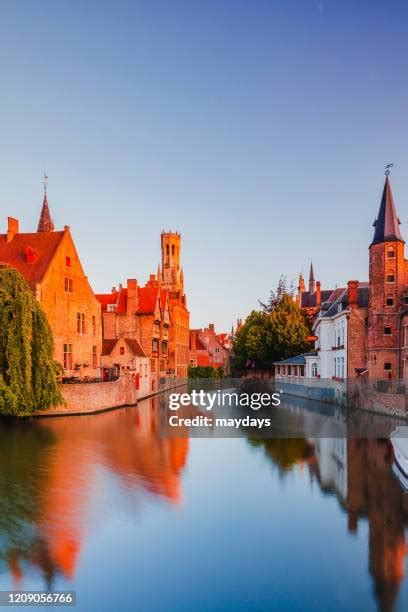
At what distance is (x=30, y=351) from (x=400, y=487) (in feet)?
58.7

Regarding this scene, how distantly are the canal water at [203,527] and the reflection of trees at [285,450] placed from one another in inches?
4.5

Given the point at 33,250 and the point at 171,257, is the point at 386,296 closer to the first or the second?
the point at 33,250

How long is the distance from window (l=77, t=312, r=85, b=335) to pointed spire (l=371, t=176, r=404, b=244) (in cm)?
2144

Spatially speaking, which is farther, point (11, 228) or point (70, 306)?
point (11, 228)

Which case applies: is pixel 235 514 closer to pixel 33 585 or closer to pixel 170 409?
pixel 33 585

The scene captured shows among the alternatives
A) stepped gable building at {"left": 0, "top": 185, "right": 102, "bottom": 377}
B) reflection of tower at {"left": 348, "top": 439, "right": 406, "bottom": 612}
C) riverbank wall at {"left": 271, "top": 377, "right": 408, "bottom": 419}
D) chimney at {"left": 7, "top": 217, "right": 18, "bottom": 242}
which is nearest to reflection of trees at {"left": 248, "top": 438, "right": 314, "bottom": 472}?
reflection of tower at {"left": 348, "top": 439, "right": 406, "bottom": 612}

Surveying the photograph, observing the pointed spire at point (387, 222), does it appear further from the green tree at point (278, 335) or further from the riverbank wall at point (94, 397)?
the green tree at point (278, 335)

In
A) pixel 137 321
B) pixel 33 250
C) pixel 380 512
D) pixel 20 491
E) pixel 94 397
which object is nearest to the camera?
pixel 380 512

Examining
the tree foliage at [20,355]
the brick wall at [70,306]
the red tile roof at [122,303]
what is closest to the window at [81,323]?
the brick wall at [70,306]

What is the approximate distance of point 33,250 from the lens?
31.9 meters

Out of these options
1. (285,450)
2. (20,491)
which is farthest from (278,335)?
(20,491)

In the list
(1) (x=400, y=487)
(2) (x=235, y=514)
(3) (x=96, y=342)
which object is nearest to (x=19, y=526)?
(2) (x=235, y=514)

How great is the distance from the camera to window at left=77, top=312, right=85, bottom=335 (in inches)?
1339

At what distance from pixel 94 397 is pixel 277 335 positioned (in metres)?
28.4
